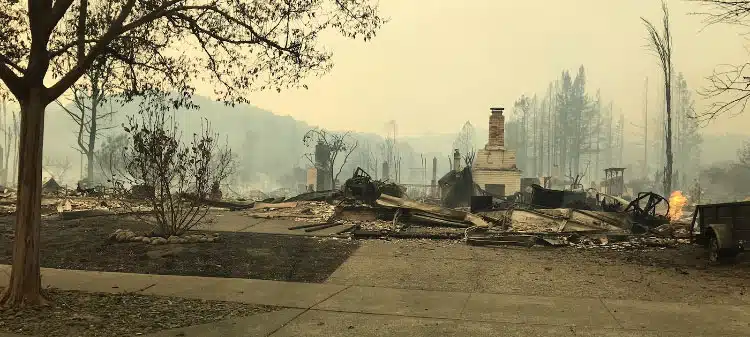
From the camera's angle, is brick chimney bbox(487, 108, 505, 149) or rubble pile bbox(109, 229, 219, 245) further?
brick chimney bbox(487, 108, 505, 149)

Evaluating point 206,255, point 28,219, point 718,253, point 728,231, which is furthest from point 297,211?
point 728,231

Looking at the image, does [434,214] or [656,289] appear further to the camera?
[434,214]

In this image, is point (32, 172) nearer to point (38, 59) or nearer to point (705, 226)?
point (38, 59)

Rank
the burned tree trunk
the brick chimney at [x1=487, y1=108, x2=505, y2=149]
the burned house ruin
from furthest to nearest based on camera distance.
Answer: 1. the burned house ruin
2. the brick chimney at [x1=487, y1=108, x2=505, y2=149]
3. the burned tree trunk

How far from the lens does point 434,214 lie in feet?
53.7

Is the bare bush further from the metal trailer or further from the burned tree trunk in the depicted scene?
the metal trailer

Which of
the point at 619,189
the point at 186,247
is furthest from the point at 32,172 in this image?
the point at 619,189

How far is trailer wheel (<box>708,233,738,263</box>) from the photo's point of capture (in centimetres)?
948

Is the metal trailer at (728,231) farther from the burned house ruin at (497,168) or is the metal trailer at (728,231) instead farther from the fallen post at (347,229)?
the burned house ruin at (497,168)

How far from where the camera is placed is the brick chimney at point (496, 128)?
120ft

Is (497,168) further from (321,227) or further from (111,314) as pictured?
(111,314)

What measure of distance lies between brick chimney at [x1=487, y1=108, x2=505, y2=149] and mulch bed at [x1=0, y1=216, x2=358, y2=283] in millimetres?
26857

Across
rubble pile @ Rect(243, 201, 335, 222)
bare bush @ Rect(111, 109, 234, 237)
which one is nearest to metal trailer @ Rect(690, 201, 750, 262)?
bare bush @ Rect(111, 109, 234, 237)

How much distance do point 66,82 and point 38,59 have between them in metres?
A: 0.42
